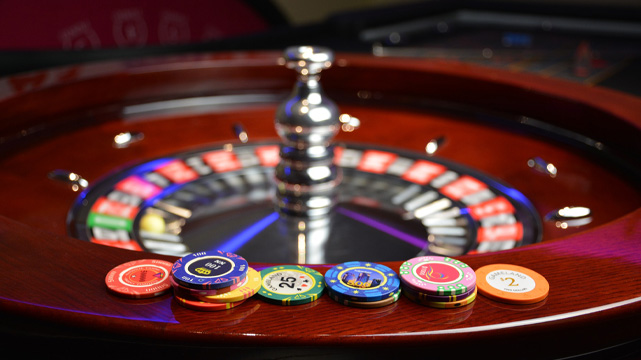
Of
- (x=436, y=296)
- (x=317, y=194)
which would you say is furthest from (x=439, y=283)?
(x=317, y=194)

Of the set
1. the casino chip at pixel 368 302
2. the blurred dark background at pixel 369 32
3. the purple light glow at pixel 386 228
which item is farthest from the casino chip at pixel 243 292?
the blurred dark background at pixel 369 32

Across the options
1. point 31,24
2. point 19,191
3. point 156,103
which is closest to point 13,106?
point 19,191

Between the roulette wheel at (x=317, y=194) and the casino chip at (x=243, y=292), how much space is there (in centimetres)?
1

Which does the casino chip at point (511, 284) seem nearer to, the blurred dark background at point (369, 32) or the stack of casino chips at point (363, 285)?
the stack of casino chips at point (363, 285)

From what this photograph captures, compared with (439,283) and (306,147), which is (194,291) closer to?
(439,283)

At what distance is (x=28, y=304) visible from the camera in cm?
87

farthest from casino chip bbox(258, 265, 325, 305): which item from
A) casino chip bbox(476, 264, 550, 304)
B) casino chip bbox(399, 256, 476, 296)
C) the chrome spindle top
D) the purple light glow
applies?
the chrome spindle top

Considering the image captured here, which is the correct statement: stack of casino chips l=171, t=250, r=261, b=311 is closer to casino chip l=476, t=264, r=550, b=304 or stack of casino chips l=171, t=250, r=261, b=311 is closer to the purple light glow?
casino chip l=476, t=264, r=550, b=304

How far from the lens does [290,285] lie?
94 cm

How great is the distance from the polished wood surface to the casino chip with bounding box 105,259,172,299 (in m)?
0.02

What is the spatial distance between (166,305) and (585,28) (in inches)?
155

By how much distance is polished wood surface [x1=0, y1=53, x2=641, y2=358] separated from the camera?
85cm

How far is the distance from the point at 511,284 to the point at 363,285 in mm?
206

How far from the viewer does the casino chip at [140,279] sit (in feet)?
2.97
